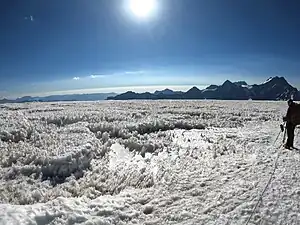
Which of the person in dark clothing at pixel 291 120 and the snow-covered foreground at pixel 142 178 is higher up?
the person in dark clothing at pixel 291 120

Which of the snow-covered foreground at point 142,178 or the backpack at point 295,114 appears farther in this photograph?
the backpack at point 295,114

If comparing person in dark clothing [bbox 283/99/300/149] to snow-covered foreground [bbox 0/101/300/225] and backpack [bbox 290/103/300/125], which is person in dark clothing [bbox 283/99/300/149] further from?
snow-covered foreground [bbox 0/101/300/225]

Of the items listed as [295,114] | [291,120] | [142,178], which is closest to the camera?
[142,178]

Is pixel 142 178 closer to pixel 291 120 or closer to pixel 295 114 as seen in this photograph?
pixel 291 120

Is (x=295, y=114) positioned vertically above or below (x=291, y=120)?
above

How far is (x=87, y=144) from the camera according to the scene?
54.0ft

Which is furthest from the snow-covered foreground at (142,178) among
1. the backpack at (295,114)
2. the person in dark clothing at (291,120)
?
the backpack at (295,114)

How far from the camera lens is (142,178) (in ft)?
38.2

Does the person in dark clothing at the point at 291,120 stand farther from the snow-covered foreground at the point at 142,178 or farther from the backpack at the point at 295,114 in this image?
the snow-covered foreground at the point at 142,178

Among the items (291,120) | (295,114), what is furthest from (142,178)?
(295,114)

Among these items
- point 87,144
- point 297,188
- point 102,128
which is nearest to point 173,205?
point 297,188

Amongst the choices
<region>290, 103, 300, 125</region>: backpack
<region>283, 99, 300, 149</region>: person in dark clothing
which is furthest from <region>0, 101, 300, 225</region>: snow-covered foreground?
<region>290, 103, 300, 125</region>: backpack

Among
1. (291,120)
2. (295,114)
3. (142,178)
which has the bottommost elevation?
(142,178)

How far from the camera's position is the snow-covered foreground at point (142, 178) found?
8.02m
